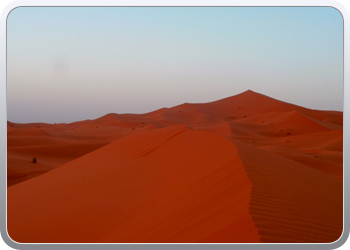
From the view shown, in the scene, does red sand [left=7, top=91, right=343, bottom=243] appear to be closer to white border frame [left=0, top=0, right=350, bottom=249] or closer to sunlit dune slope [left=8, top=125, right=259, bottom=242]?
sunlit dune slope [left=8, top=125, right=259, bottom=242]

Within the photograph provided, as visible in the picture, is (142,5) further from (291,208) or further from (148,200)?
(148,200)

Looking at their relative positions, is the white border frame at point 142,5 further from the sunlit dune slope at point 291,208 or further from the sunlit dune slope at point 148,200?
the sunlit dune slope at point 148,200

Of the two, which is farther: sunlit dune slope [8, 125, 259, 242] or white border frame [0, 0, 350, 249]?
sunlit dune slope [8, 125, 259, 242]

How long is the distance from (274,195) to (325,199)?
1253 millimetres

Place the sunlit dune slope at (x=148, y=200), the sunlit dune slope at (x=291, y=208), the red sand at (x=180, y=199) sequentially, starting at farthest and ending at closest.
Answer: the sunlit dune slope at (x=148, y=200), the red sand at (x=180, y=199), the sunlit dune slope at (x=291, y=208)

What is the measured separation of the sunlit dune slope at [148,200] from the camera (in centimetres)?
374

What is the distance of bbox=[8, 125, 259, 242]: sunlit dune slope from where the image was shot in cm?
374

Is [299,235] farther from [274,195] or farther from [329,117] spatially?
[329,117]

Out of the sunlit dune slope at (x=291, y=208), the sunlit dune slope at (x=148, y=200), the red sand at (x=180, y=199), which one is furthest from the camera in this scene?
the sunlit dune slope at (x=148, y=200)

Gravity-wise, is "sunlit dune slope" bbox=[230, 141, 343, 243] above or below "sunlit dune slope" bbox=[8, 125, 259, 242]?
above

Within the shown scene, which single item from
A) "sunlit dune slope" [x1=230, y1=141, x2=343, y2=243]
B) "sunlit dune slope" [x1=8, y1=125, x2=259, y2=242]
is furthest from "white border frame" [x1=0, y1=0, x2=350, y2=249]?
"sunlit dune slope" [x1=8, y1=125, x2=259, y2=242]

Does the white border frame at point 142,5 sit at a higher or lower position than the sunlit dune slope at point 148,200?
higher

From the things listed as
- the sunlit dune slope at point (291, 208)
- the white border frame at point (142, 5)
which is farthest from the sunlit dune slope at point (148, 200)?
the white border frame at point (142, 5)

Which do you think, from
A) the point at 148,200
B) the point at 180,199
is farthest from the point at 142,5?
the point at 148,200
